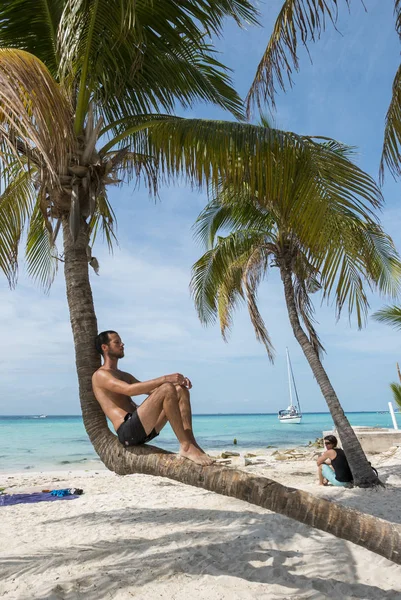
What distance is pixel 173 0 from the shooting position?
5.53 meters

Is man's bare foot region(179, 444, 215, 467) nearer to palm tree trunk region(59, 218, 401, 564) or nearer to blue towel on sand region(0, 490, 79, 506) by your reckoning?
palm tree trunk region(59, 218, 401, 564)

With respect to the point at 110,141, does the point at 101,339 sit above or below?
below

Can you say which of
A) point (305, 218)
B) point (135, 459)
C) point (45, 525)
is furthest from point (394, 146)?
point (45, 525)

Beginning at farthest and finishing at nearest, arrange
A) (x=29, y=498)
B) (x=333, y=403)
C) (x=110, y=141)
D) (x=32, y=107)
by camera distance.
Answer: (x=29, y=498), (x=333, y=403), (x=110, y=141), (x=32, y=107)

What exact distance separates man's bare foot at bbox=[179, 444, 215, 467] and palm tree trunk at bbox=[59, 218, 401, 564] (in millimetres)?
67

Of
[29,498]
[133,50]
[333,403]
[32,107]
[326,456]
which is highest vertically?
[133,50]

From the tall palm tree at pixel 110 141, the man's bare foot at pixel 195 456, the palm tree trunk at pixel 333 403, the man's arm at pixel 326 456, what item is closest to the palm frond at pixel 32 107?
the tall palm tree at pixel 110 141

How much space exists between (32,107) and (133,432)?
2.29m

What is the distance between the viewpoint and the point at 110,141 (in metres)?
5.04

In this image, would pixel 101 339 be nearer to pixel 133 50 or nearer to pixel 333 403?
pixel 133 50

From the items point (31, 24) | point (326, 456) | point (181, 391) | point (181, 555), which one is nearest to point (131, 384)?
point (181, 391)

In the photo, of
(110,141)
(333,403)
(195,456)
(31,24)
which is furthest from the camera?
(333,403)

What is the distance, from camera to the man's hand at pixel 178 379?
10.8 ft

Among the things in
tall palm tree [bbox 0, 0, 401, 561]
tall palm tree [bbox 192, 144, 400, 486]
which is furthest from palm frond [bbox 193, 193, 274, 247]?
tall palm tree [bbox 0, 0, 401, 561]
